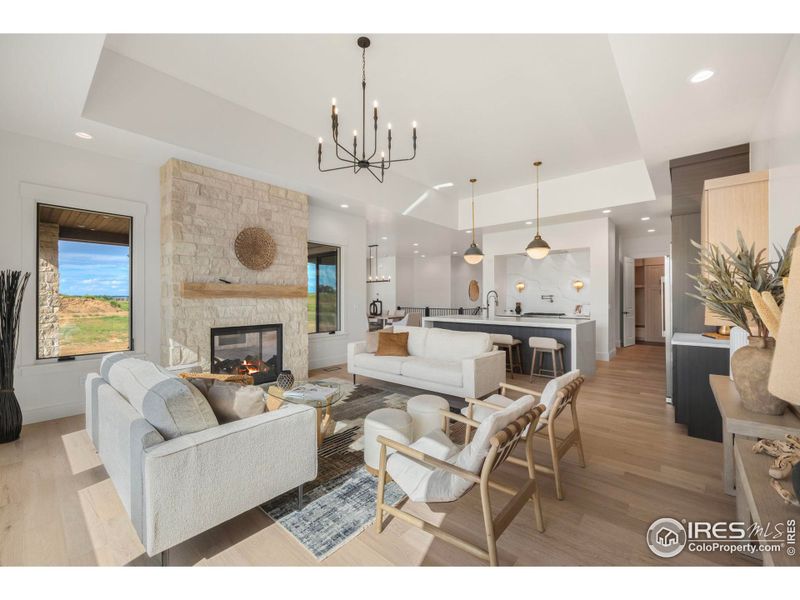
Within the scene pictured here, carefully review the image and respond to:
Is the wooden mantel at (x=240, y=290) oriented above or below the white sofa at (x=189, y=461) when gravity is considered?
above

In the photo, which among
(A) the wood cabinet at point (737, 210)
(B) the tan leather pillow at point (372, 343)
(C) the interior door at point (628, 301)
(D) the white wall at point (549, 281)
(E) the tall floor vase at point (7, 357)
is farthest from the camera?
(C) the interior door at point (628, 301)

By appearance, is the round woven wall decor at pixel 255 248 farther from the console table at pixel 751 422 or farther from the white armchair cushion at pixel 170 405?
the console table at pixel 751 422

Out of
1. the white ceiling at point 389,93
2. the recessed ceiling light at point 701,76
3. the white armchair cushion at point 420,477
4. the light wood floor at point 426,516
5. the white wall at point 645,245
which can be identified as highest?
the white ceiling at point 389,93

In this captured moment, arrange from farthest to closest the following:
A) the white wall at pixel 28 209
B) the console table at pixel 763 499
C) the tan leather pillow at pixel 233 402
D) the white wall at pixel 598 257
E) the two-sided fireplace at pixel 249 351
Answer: the white wall at pixel 598 257, the two-sided fireplace at pixel 249 351, the white wall at pixel 28 209, the tan leather pillow at pixel 233 402, the console table at pixel 763 499

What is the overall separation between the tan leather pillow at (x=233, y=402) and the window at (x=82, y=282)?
3031 millimetres

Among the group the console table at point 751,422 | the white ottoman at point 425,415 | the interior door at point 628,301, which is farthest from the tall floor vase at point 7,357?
the interior door at point 628,301

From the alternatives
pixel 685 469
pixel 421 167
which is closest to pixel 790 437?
pixel 685 469

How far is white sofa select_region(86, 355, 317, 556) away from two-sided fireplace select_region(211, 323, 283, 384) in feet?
7.77

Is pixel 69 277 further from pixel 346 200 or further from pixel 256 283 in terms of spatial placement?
pixel 346 200

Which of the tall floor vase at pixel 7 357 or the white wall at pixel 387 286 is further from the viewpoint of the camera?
the white wall at pixel 387 286

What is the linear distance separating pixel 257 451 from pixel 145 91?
12.1ft

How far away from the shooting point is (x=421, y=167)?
5930 millimetres

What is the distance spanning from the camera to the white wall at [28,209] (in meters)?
3.40

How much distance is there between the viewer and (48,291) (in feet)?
12.1
